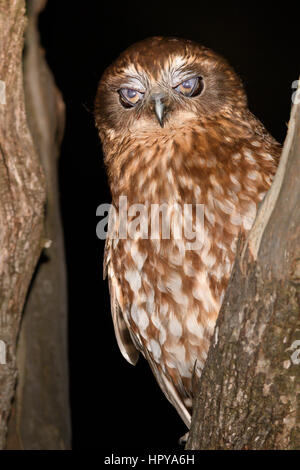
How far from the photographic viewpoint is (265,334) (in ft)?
5.24

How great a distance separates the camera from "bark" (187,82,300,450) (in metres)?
1.55

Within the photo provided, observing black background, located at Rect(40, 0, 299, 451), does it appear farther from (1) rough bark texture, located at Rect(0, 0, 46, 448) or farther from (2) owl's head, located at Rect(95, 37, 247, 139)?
(1) rough bark texture, located at Rect(0, 0, 46, 448)

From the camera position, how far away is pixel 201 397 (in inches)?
69.8

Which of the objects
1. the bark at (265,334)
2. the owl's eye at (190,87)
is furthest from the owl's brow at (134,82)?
the bark at (265,334)

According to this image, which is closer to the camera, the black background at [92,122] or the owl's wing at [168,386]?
the owl's wing at [168,386]

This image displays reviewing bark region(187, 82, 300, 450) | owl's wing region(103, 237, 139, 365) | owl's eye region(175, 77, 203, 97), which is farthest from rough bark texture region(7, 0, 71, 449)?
bark region(187, 82, 300, 450)

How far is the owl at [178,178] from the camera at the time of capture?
2.11 meters

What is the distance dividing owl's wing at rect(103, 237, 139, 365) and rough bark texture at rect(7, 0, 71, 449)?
1.95ft

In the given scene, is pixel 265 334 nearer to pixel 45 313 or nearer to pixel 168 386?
pixel 168 386

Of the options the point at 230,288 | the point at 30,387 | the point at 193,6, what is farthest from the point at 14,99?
the point at 193,6

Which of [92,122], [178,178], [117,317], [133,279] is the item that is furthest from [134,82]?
[92,122]

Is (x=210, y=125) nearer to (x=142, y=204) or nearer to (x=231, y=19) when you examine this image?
(x=142, y=204)

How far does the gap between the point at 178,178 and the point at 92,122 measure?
200cm

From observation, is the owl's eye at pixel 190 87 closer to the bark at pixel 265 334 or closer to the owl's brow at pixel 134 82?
the owl's brow at pixel 134 82
